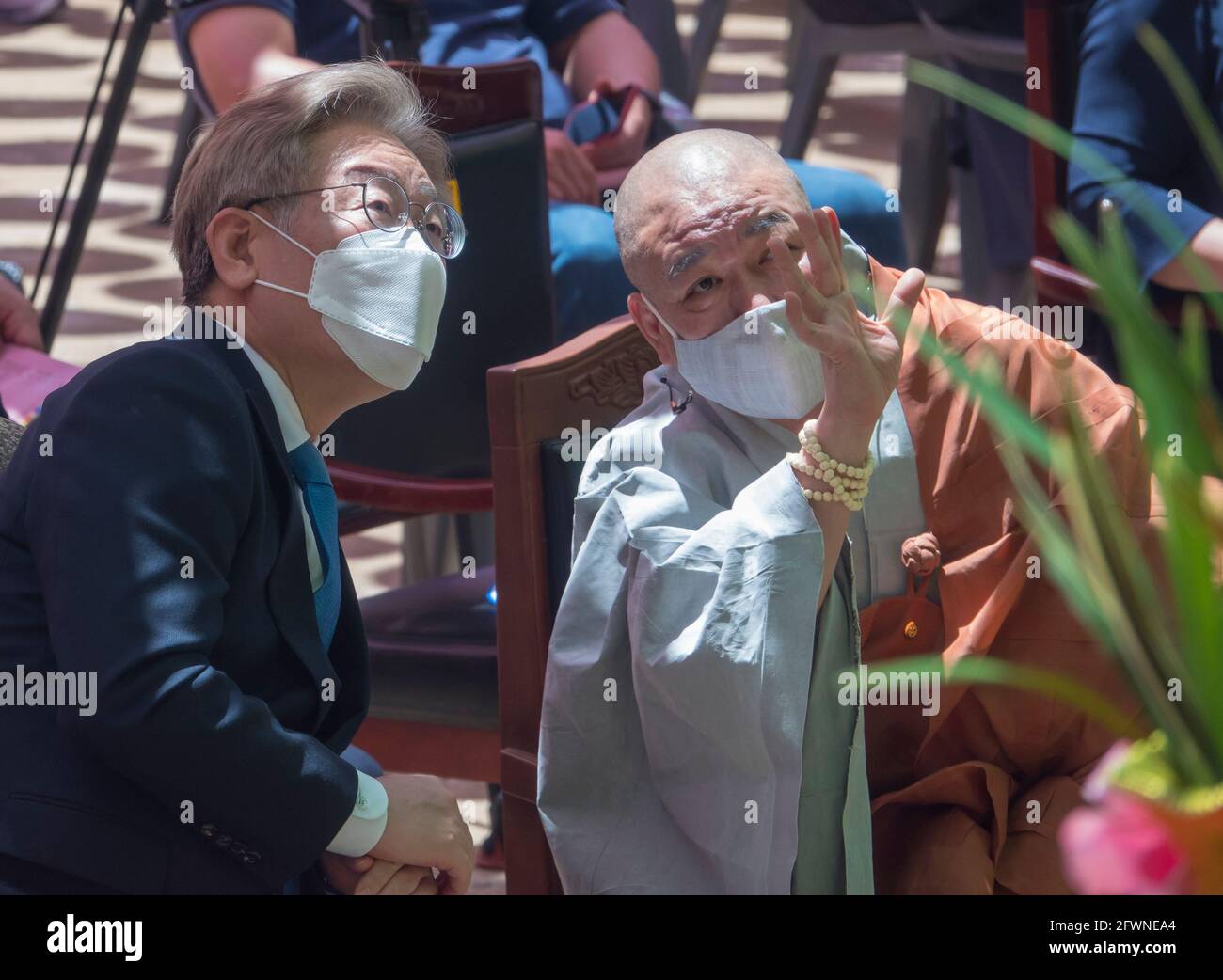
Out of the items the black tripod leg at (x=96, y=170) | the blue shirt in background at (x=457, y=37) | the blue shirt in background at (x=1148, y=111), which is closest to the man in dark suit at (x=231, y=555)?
the blue shirt in background at (x=1148, y=111)

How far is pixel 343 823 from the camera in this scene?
1.50 meters

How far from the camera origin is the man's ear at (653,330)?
5.73ft

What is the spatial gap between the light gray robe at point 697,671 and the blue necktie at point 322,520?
24 centimetres

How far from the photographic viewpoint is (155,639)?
1369mm

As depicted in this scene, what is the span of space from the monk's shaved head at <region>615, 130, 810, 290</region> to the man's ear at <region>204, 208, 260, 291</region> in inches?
15.9

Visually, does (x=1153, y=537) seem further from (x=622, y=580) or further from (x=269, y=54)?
(x=269, y=54)

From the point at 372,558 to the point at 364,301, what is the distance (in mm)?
2718

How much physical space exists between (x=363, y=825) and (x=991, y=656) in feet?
2.32

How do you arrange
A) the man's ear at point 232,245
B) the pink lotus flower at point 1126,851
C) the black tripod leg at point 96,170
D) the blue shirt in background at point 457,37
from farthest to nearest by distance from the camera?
the black tripod leg at point 96,170 < the blue shirt in background at point 457,37 < the man's ear at point 232,245 < the pink lotus flower at point 1126,851

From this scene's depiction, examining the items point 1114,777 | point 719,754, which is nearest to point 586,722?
point 719,754

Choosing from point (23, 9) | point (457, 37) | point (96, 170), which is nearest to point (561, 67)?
point (457, 37)

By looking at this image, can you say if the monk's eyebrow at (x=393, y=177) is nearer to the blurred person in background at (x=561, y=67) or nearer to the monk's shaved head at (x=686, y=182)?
the monk's shaved head at (x=686, y=182)

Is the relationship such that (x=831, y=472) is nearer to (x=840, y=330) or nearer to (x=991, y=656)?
(x=840, y=330)

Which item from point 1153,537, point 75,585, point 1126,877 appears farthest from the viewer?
point 1153,537
